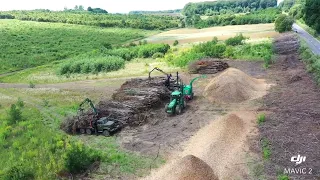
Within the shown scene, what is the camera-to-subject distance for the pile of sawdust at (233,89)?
77.4 ft

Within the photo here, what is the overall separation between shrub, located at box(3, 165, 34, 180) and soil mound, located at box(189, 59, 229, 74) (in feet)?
76.4

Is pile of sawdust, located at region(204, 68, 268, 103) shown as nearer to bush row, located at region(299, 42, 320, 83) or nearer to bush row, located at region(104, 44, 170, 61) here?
bush row, located at region(299, 42, 320, 83)

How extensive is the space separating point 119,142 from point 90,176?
3.73 metres

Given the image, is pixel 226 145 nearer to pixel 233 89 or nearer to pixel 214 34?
pixel 233 89

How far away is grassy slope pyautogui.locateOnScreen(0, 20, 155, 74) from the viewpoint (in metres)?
50.6

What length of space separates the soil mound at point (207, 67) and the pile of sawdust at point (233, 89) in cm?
764

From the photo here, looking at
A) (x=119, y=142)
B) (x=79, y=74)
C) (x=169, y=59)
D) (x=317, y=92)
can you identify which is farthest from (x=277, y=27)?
(x=119, y=142)

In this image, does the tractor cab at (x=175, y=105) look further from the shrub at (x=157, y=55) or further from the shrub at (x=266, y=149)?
the shrub at (x=157, y=55)

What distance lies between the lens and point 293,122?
704 inches

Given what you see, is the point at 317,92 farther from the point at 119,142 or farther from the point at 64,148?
the point at 64,148

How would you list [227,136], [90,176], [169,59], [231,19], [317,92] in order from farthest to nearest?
[231,19]
[169,59]
[317,92]
[227,136]
[90,176]

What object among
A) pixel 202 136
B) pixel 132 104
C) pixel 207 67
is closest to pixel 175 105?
pixel 132 104

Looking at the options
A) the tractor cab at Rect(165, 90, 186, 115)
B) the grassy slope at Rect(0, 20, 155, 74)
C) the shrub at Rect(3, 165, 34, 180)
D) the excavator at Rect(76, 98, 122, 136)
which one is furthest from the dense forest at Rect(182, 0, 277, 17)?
the shrub at Rect(3, 165, 34, 180)

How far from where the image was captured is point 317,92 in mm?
22672
